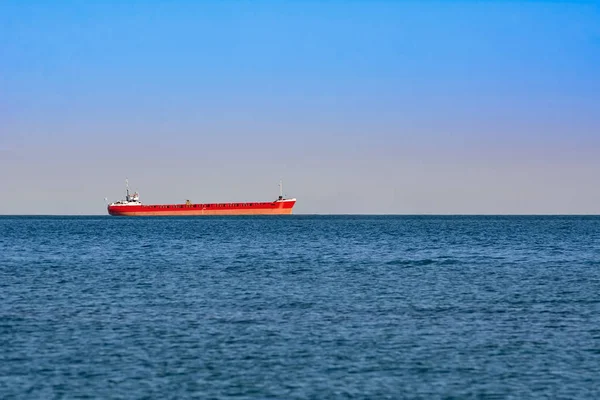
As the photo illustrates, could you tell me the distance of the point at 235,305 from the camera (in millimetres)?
34531

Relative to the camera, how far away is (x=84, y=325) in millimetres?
28812

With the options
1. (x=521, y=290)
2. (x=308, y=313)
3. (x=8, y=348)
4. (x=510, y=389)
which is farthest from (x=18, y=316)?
(x=521, y=290)

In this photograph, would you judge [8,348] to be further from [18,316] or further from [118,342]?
[18,316]

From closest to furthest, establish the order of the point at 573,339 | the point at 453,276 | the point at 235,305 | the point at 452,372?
the point at 452,372 → the point at 573,339 → the point at 235,305 → the point at 453,276

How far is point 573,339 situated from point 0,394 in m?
18.4

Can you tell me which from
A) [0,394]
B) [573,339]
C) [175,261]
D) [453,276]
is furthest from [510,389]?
[175,261]

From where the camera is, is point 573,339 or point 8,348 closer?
point 8,348

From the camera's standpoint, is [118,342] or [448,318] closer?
[118,342]

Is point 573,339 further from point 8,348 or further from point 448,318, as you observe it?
point 8,348

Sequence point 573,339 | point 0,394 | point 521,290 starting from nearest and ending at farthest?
point 0,394, point 573,339, point 521,290

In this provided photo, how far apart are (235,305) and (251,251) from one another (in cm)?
4208

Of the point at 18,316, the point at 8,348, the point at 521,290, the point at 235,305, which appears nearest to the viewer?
the point at 8,348

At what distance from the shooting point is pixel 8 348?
966 inches

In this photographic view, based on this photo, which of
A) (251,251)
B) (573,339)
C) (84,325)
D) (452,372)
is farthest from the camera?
(251,251)
